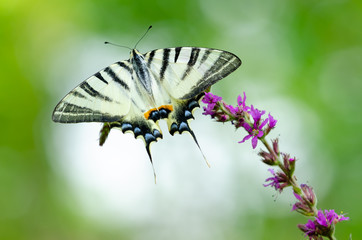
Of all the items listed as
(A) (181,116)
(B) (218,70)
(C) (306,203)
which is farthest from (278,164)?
(A) (181,116)

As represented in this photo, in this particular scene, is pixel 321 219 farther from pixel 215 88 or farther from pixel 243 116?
pixel 215 88

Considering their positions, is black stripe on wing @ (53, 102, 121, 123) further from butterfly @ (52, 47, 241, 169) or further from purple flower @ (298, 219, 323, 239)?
purple flower @ (298, 219, 323, 239)

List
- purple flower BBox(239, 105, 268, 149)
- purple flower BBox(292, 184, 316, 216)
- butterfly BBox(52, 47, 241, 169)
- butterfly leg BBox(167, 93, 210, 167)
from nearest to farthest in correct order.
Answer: purple flower BBox(292, 184, 316, 216) → purple flower BBox(239, 105, 268, 149) → butterfly BBox(52, 47, 241, 169) → butterfly leg BBox(167, 93, 210, 167)

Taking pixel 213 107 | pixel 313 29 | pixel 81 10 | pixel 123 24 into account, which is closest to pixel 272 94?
pixel 313 29

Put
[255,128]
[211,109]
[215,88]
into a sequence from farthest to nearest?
[215,88] → [211,109] → [255,128]

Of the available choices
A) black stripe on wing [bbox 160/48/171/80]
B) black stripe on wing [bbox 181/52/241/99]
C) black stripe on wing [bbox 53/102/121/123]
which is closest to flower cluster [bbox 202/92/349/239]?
black stripe on wing [bbox 181/52/241/99]

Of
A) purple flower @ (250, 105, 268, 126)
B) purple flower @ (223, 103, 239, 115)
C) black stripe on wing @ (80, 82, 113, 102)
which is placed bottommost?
purple flower @ (250, 105, 268, 126)
